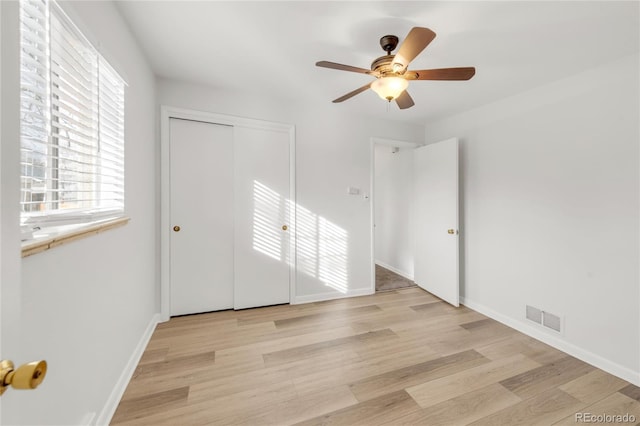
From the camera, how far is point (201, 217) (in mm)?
2705

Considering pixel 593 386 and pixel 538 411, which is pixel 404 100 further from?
pixel 593 386

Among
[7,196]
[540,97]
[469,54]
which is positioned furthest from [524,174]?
[7,196]

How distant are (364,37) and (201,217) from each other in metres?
2.20

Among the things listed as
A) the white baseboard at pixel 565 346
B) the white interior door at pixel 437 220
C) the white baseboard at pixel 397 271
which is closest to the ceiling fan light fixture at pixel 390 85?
the white interior door at pixel 437 220

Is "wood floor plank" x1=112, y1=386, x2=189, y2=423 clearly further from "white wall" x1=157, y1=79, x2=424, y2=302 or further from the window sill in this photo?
"white wall" x1=157, y1=79, x2=424, y2=302

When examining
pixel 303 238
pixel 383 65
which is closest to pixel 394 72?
pixel 383 65

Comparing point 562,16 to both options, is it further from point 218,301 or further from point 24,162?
point 218,301

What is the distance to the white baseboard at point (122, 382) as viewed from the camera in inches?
55.1

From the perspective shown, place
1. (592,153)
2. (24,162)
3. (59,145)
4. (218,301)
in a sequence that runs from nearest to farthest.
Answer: (24,162) → (59,145) → (592,153) → (218,301)

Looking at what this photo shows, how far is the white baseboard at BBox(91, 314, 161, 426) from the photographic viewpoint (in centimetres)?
140

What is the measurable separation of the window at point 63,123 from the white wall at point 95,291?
133mm

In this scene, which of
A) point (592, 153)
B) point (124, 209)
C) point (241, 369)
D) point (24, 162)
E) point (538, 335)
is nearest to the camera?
point (24, 162)

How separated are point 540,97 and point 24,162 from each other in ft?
11.6

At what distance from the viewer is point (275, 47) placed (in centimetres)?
195
